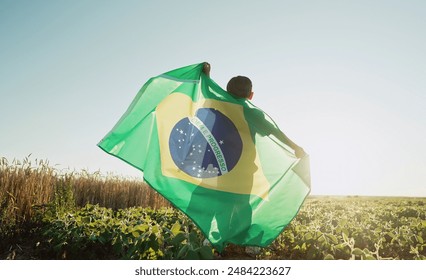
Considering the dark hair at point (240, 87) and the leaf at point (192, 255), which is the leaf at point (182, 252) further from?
the dark hair at point (240, 87)

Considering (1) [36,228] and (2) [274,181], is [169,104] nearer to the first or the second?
(2) [274,181]

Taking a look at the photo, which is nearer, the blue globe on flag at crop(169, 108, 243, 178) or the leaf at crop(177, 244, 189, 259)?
the leaf at crop(177, 244, 189, 259)

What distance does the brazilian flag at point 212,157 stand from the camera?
3.54m

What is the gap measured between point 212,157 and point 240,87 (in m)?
0.97

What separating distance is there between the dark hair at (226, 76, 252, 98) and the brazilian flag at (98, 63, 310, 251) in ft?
0.36

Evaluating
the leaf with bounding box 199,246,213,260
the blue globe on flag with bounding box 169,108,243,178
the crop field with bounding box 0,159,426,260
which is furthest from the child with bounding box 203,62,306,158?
the leaf with bounding box 199,246,213,260

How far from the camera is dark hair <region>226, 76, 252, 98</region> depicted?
408cm

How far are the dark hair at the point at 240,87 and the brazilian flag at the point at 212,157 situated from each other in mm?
110

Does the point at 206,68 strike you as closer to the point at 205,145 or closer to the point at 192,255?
the point at 205,145

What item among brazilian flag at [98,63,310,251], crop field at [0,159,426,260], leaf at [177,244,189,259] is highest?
brazilian flag at [98,63,310,251]

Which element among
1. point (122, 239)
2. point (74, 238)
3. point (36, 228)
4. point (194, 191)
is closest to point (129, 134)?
point (194, 191)

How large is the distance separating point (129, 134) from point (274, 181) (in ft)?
5.72

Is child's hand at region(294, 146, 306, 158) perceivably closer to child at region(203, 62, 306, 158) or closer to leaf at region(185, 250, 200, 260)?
child at region(203, 62, 306, 158)

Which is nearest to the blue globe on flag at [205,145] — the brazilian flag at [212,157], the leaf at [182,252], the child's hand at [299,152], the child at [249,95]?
the brazilian flag at [212,157]
